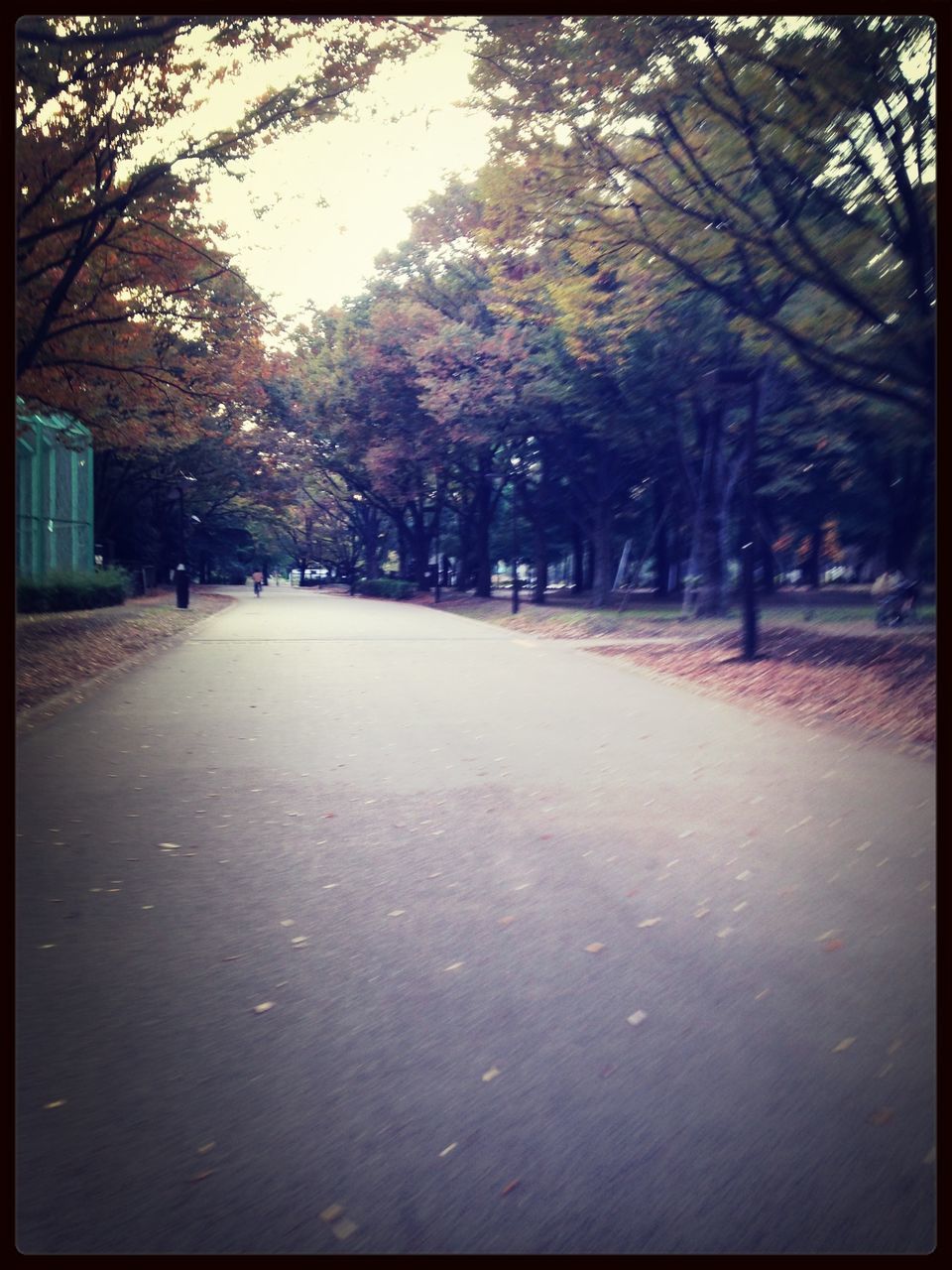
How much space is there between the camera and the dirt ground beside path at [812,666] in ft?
33.1

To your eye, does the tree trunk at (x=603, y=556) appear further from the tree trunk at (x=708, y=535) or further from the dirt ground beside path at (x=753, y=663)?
the tree trunk at (x=708, y=535)

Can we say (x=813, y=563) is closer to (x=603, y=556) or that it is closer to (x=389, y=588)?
(x=389, y=588)

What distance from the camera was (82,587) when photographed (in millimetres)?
28578

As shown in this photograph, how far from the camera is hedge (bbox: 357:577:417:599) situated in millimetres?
47938

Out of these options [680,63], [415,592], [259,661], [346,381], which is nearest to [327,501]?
[415,592]

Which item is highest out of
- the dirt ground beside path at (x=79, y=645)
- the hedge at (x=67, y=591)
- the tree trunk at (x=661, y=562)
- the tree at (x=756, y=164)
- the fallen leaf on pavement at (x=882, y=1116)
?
the tree at (x=756, y=164)

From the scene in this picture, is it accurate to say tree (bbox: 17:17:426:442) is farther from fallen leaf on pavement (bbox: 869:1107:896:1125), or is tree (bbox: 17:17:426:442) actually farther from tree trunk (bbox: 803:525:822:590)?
tree trunk (bbox: 803:525:822:590)

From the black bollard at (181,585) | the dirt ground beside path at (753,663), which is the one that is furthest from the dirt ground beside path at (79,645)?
the black bollard at (181,585)

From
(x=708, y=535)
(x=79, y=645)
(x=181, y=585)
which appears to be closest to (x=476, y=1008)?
(x=79, y=645)

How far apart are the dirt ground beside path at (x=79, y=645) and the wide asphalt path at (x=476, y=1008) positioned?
4.87 meters

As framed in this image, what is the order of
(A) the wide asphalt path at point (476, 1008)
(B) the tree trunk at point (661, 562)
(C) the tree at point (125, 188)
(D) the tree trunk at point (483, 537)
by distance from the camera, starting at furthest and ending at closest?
(B) the tree trunk at point (661, 562) < (D) the tree trunk at point (483, 537) < (C) the tree at point (125, 188) < (A) the wide asphalt path at point (476, 1008)

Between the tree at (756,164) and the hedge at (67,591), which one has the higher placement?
the tree at (756,164)

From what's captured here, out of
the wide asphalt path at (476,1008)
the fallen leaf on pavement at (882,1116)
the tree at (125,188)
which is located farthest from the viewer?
the tree at (125,188)

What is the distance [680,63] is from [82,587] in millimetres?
22652
